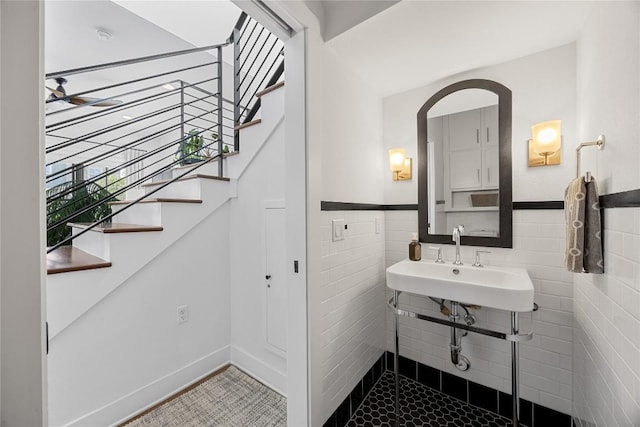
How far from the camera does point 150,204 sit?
1864 mm

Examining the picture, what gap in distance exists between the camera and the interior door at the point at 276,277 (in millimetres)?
1833

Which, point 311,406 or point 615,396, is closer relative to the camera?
point 615,396

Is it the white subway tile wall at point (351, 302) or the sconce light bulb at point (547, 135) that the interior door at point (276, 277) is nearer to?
the white subway tile wall at point (351, 302)

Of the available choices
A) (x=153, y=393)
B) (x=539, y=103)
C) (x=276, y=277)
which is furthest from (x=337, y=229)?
(x=153, y=393)

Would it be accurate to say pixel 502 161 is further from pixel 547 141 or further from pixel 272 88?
pixel 272 88

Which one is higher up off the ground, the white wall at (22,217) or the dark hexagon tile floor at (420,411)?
the white wall at (22,217)

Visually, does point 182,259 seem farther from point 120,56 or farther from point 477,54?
point 120,56

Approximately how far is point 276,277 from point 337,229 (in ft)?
2.11

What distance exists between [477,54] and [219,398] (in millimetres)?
2731

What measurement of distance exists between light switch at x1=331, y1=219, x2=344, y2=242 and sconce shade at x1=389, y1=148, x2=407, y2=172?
696mm

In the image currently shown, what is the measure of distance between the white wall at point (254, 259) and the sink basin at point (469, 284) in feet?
3.08

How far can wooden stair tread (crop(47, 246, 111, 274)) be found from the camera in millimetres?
1343

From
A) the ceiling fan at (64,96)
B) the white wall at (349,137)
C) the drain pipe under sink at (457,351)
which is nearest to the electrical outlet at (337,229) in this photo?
the white wall at (349,137)

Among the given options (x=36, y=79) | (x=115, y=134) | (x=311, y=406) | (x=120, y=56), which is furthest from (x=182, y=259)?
(x=115, y=134)
